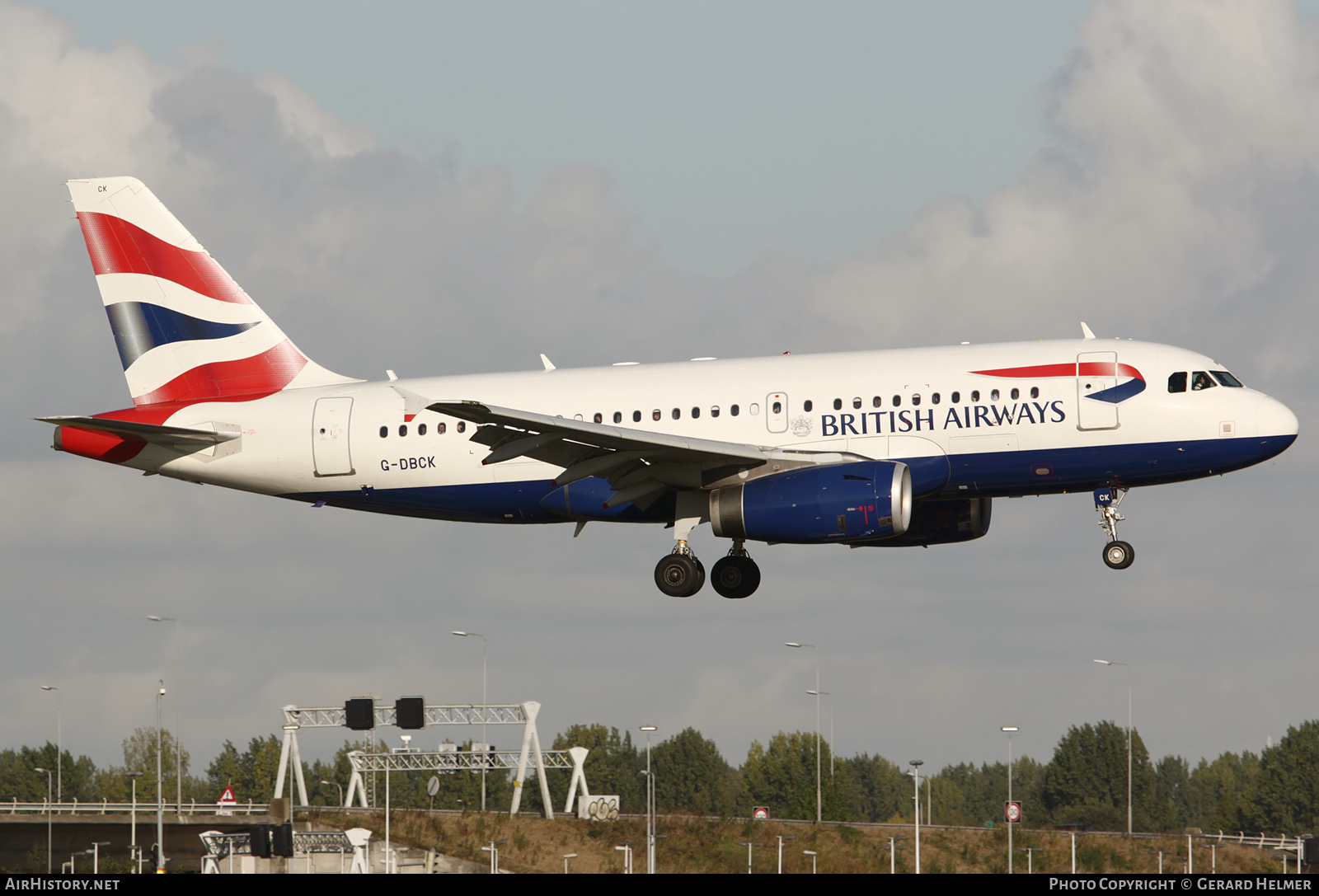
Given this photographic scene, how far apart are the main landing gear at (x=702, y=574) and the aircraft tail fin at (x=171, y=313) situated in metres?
11.8

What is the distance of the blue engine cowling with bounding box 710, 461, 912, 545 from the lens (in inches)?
1578

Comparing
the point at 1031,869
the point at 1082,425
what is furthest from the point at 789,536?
the point at 1031,869

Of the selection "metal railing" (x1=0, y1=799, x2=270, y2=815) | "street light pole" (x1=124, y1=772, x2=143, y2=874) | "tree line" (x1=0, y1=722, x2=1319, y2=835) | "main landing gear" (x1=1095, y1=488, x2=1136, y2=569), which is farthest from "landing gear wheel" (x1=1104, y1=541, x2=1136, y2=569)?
"tree line" (x1=0, y1=722, x2=1319, y2=835)

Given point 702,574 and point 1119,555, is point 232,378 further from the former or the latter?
point 1119,555

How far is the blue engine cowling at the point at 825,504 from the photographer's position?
40.1m

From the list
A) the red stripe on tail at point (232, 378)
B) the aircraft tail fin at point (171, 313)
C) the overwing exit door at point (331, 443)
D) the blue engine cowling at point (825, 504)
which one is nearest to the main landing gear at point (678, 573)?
the blue engine cowling at point (825, 504)

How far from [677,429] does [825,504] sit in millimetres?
5196

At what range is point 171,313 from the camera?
50406 mm

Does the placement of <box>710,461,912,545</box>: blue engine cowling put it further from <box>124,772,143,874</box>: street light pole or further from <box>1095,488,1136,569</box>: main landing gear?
<box>124,772,143,874</box>: street light pole

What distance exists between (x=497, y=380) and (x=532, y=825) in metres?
43.4

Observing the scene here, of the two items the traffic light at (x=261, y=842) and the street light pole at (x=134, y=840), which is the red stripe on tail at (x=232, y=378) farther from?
the street light pole at (x=134, y=840)
